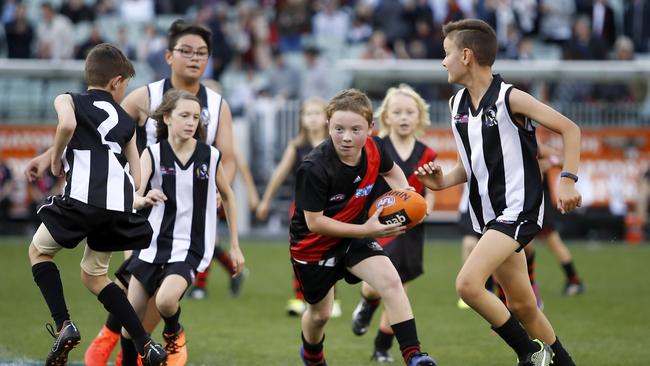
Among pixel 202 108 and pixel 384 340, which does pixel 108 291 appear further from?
pixel 384 340

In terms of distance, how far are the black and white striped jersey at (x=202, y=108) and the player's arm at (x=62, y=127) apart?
1.22 meters

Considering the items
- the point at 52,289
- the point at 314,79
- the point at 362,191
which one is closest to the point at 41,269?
the point at 52,289

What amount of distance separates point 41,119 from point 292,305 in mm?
9875

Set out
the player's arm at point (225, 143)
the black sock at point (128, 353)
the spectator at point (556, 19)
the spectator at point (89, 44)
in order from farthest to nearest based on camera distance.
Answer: the spectator at point (556, 19) → the spectator at point (89, 44) → the player's arm at point (225, 143) → the black sock at point (128, 353)

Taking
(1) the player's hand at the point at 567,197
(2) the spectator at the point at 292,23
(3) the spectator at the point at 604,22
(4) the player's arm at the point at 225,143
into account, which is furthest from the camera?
(2) the spectator at the point at 292,23

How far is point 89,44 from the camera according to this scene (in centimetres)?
1909

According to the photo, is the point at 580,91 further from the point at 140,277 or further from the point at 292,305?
the point at 140,277

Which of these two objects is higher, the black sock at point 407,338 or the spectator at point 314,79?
the spectator at point 314,79

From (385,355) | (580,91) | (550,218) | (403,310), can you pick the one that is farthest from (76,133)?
(580,91)

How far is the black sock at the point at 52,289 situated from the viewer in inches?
238

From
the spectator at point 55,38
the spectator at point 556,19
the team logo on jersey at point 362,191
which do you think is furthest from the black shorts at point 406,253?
the spectator at point 556,19

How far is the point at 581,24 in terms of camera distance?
19219mm

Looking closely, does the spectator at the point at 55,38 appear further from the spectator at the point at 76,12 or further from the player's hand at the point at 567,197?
the player's hand at the point at 567,197

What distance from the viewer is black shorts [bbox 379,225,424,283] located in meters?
7.96
